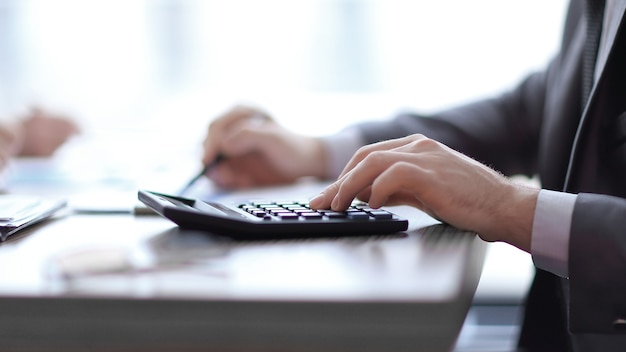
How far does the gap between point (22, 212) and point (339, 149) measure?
499mm

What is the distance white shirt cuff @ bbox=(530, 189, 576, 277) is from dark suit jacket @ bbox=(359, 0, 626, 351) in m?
0.01

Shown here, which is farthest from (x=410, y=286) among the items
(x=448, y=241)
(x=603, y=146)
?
(x=603, y=146)

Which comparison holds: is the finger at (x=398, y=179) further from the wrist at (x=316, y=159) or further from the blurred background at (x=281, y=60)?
the blurred background at (x=281, y=60)

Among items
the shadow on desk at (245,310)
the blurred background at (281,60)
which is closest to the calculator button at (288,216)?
the shadow on desk at (245,310)

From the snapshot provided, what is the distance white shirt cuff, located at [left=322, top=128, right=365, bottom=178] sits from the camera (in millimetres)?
1005

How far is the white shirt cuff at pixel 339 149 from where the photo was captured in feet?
3.30

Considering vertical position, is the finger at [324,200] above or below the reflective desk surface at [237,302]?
below

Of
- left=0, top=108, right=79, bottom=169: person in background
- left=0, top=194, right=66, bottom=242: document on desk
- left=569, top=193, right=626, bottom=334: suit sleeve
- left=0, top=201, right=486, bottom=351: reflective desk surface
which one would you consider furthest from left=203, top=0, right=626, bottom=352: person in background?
left=0, top=108, right=79, bottom=169: person in background

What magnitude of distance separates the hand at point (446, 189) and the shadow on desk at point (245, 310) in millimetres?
139

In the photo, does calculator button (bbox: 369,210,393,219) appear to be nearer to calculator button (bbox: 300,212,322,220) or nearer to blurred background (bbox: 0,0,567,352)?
calculator button (bbox: 300,212,322,220)

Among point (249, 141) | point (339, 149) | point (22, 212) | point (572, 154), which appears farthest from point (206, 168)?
point (572, 154)

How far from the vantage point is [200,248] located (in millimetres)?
479

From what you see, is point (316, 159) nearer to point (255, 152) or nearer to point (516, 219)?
point (255, 152)

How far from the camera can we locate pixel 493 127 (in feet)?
3.46
